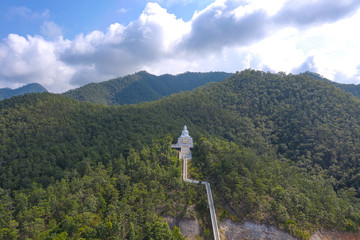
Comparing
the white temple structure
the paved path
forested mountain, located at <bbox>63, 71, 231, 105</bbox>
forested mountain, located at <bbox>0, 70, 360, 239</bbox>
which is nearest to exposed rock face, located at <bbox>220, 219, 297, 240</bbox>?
forested mountain, located at <bbox>0, 70, 360, 239</bbox>

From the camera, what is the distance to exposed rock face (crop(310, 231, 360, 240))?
26144mm

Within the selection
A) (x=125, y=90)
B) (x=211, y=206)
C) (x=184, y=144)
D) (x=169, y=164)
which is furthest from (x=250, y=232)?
(x=125, y=90)

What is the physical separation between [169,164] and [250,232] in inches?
546

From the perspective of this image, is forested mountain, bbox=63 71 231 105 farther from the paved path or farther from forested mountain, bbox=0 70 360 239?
the paved path

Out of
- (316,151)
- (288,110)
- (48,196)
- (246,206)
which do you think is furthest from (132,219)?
(288,110)

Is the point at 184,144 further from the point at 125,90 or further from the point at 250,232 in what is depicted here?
the point at 125,90

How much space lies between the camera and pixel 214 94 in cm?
7212

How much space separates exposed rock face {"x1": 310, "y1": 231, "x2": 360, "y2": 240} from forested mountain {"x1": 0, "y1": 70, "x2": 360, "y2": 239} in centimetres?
70

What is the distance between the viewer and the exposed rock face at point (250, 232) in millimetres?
25250

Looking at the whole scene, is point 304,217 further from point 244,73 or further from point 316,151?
point 244,73

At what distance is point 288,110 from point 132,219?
5484cm

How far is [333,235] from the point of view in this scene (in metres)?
27.2

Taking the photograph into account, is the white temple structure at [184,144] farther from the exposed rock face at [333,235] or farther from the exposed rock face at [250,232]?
the exposed rock face at [333,235]

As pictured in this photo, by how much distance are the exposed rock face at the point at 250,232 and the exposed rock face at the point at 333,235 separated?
3.56m
